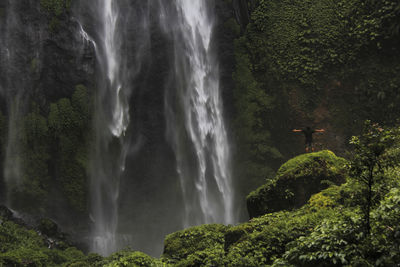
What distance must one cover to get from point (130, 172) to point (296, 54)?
10.6 metres

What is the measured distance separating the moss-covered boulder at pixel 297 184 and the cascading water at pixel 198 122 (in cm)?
747

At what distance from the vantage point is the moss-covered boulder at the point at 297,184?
333 inches

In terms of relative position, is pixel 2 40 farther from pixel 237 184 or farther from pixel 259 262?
pixel 259 262

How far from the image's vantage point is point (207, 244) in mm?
7262

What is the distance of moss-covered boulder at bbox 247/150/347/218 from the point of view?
846 cm

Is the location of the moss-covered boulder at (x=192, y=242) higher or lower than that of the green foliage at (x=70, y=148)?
lower

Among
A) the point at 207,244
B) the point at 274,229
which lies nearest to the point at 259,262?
the point at 274,229

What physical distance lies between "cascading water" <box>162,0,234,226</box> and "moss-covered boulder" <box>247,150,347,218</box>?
294 inches

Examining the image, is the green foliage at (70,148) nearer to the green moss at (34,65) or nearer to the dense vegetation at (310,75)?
the green moss at (34,65)

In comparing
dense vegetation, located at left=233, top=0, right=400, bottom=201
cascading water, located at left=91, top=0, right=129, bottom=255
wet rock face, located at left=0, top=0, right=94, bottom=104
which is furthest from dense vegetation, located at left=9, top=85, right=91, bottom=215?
dense vegetation, located at left=233, top=0, right=400, bottom=201

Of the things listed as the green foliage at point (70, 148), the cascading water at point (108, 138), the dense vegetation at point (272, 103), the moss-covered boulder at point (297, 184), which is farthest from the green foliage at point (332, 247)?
the green foliage at point (70, 148)

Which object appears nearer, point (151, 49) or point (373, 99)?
point (373, 99)

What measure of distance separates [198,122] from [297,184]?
30.1ft

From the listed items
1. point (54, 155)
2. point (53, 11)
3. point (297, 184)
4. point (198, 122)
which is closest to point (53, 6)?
point (53, 11)
